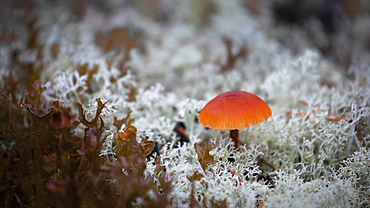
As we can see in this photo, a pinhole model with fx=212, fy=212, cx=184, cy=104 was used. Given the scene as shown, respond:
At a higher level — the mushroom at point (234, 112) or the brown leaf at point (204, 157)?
the mushroom at point (234, 112)

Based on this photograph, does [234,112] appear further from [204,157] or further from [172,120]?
[172,120]

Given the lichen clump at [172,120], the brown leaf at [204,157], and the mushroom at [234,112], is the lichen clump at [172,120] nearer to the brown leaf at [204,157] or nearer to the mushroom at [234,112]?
the brown leaf at [204,157]

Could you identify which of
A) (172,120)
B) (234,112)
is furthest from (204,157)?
(172,120)

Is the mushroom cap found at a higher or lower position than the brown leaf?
higher

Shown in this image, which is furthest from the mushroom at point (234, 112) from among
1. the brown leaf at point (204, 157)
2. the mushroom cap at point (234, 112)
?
the brown leaf at point (204, 157)

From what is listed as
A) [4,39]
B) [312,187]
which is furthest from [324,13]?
[4,39]

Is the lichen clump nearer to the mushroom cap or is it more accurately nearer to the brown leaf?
the brown leaf

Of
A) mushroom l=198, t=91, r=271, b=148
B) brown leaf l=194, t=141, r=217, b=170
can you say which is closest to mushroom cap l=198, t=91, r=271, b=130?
mushroom l=198, t=91, r=271, b=148

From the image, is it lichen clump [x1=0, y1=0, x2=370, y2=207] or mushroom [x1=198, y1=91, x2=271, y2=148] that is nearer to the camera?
lichen clump [x1=0, y1=0, x2=370, y2=207]
